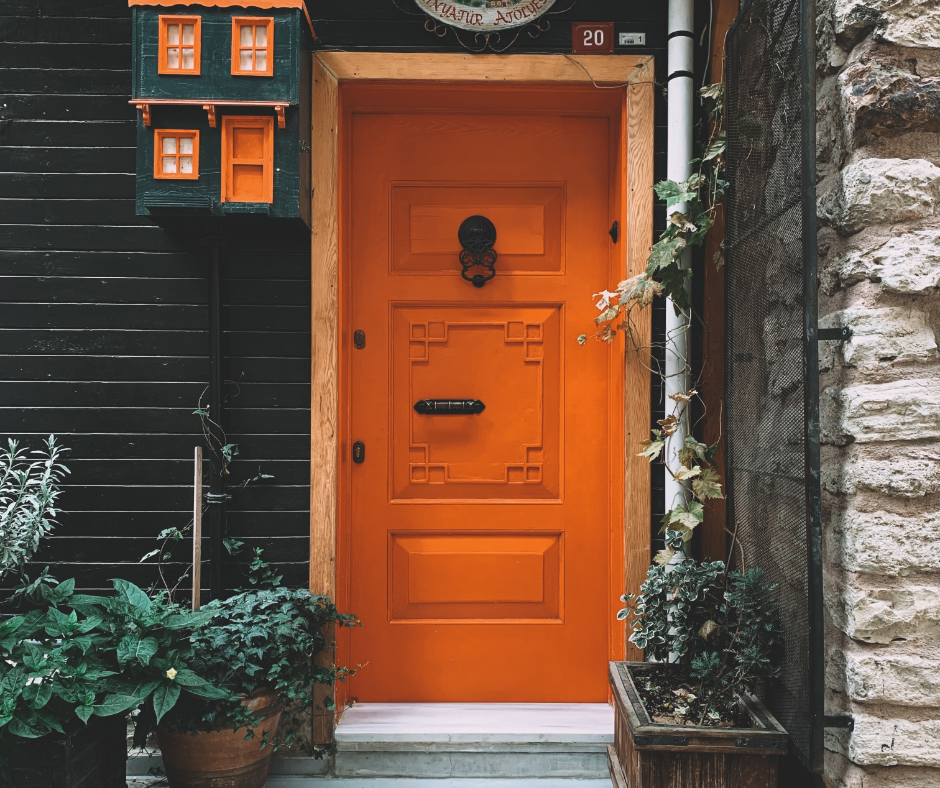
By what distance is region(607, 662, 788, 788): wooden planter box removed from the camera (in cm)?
193

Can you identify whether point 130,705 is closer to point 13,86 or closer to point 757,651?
point 757,651

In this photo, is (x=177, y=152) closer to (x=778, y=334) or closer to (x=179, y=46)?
(x=179, y=46)

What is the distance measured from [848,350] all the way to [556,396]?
114cm

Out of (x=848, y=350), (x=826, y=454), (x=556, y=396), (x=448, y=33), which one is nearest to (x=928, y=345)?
(x=848, y=350)

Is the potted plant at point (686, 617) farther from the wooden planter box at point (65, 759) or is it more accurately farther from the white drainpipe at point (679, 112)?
the wooden planter box at point (65, 759)

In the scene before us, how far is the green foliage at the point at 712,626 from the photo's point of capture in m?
2.04

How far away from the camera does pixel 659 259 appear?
2.39 m

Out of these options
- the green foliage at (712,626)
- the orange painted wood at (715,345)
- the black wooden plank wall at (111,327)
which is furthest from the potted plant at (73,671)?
the orange painted wood at (715,345)

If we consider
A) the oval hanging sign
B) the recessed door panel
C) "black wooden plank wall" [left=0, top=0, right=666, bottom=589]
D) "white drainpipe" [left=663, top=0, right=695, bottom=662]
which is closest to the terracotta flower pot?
"black wooden plank wall" [left=0, top=0, right=666, bottom=589]

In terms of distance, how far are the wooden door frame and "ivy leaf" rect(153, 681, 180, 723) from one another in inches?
24.4

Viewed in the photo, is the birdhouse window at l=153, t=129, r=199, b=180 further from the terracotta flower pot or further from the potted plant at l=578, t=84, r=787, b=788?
the terracotta flower pot

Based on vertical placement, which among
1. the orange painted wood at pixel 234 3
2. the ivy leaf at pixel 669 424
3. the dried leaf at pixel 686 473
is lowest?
the dried leaf at pixel 686 473

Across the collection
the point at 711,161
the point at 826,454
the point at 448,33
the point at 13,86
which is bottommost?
the point at 826,454

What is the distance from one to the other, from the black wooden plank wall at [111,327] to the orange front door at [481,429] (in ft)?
1.03
